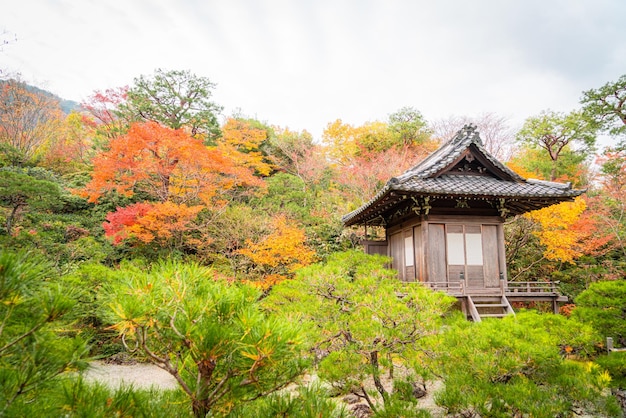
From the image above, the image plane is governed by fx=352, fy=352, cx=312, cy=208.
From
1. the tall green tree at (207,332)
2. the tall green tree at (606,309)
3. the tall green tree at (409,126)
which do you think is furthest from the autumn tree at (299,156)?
the tall green tree at (207,332)

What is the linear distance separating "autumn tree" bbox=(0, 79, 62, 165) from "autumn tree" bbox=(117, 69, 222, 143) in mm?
5806

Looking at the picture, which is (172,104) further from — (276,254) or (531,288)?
(531,288)

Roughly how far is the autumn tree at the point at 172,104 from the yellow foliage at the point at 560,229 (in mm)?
15423

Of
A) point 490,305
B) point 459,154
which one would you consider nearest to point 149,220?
point 459,154

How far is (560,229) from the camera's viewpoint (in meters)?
14.0

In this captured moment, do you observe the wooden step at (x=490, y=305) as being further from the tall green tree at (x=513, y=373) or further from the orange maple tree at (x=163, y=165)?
the orange maple tree at (x=163, y=165)

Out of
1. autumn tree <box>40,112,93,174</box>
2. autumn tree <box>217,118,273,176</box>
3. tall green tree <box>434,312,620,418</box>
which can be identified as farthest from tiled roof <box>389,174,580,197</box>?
autumn tree <box>40,112,93,174</box>

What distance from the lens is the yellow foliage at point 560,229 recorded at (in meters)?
13.3

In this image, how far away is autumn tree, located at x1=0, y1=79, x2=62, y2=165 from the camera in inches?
751

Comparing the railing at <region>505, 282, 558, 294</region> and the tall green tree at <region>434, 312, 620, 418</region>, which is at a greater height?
the railing at <region>505, 282, 558, 294</region>

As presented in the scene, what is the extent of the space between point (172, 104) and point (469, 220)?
1502cm

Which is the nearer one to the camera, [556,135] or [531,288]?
[531,288]

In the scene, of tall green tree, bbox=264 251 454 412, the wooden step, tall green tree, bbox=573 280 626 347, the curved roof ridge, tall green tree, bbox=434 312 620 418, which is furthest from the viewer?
the curved roof ridge

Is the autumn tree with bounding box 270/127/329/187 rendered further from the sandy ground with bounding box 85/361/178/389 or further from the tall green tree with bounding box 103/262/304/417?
the tall green tree with bounding box 103/262/304/417
